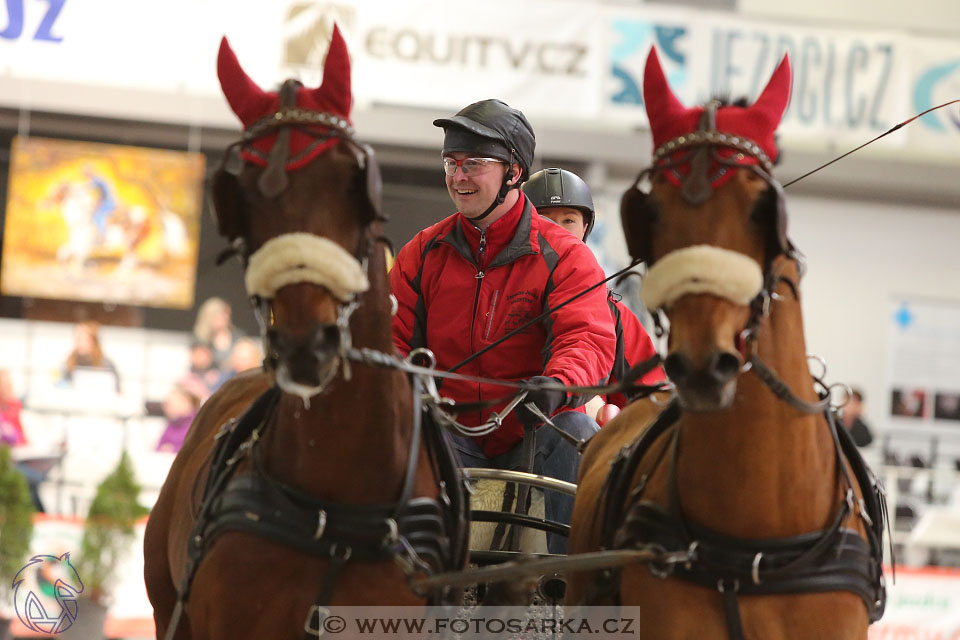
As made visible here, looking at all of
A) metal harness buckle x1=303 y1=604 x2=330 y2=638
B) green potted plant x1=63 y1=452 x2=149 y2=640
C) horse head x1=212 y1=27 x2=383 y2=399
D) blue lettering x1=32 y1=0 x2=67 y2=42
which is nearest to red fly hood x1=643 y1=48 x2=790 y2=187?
horse head x1=212 y1=27 x2=383 y2=399

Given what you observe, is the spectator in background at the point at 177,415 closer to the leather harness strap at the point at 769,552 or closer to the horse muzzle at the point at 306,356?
the leather harness strap at the point at 769,552

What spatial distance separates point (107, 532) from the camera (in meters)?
7.07

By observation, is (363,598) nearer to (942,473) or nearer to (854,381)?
(942,473)

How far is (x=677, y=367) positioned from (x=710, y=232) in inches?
10.8

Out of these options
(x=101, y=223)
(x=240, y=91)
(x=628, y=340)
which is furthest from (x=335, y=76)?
(x=101, y=223)

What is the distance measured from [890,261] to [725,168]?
36.1ft

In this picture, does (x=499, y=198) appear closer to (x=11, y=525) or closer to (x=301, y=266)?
(x=301, y=266)

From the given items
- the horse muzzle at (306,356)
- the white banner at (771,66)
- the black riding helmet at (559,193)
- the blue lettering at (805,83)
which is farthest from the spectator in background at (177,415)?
the horse muzzle at (306,356)

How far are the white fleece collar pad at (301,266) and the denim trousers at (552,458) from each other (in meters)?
1.27

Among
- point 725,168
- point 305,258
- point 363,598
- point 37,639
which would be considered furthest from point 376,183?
point 37,639

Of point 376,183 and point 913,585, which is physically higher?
point 376,183

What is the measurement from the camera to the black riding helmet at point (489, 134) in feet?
11.4

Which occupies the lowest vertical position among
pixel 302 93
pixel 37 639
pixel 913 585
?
pixel 37 639

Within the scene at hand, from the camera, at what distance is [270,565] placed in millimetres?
2516
